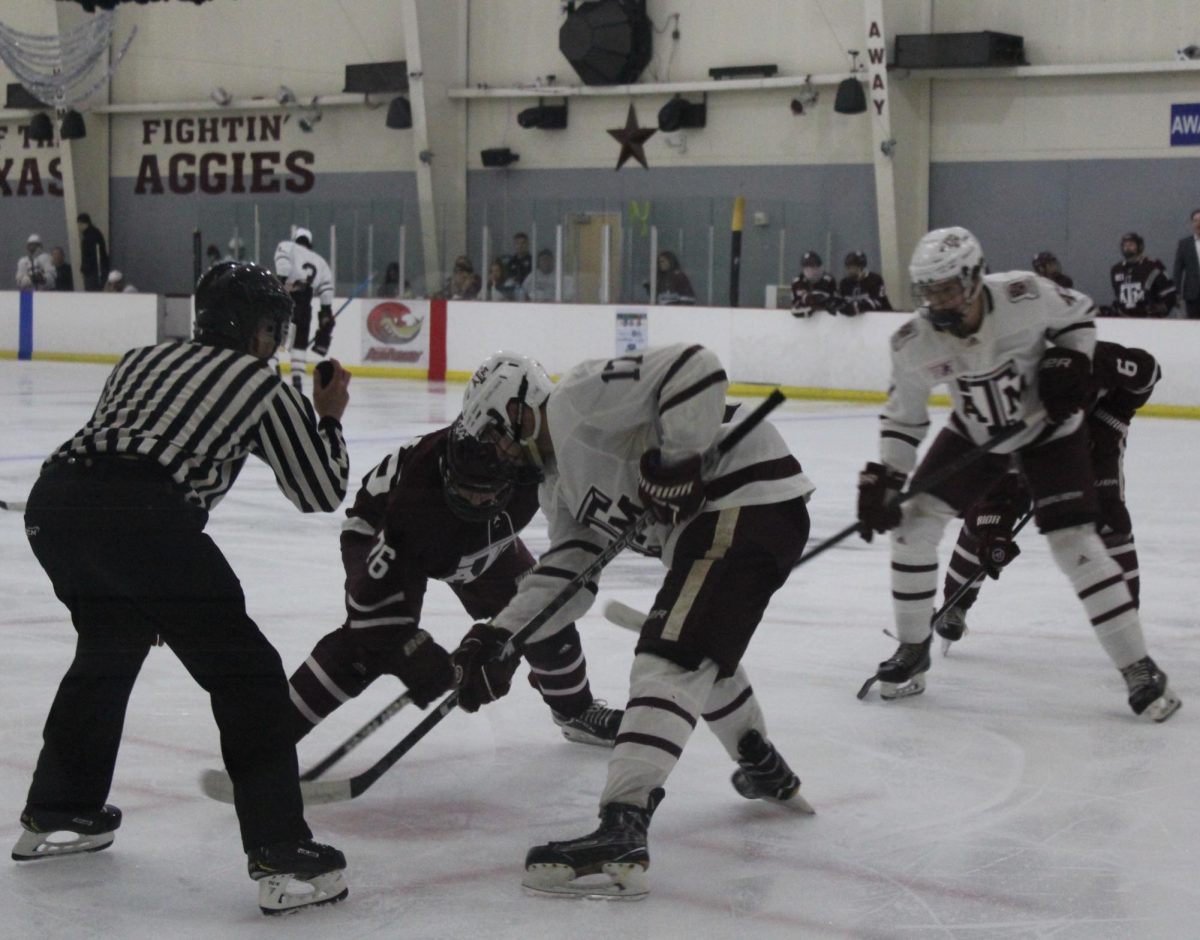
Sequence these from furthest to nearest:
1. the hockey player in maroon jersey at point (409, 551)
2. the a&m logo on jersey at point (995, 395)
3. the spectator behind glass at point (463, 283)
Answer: the spectator behind glass at point (463, 283) < the a&m logo on jersey at point (995, 395) < the hockey player in maroon jersey at point (409, 551)

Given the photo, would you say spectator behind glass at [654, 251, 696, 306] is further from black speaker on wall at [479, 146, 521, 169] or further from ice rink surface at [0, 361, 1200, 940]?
ice rink surface at [0, 361, 1200, 940]

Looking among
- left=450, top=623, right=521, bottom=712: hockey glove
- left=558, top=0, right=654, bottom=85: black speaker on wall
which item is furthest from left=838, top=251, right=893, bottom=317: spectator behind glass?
left=450, top=623, right=521, bottom=712: hockey glove

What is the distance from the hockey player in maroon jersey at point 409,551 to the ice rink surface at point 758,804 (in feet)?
0.73

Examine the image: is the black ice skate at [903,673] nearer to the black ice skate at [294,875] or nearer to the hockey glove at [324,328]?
the black ice skate at [294,875]

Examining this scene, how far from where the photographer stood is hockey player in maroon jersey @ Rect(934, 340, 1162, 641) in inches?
156

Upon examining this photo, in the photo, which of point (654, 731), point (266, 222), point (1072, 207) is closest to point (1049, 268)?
point (1072, 207)

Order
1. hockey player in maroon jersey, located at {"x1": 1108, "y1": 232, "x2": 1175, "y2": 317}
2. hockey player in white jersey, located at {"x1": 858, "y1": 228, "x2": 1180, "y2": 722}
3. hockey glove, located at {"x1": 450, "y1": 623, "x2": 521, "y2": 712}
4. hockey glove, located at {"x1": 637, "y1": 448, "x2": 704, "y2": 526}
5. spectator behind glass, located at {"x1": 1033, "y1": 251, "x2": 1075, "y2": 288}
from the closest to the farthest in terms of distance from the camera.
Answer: hockey glove, located at {"x1": 637, "y1": 448, "x2": 704, "y2": 526}, hockey glove, located at {"x1": 450, "y1": 623, "x2": 521, "y2": 712}, hockey player in white jersey, located at {"x1": 858, "y1": 228, "x2": 1180, "y2": 722}, spectator behind glass, located at {"x1": 1033, "y1": 251, "x2": 1075, "y2": 288}, hockey player in maroon jersey, located at {"x1": 1108, "y1": 232, "x2": 1175, "y2": 317}

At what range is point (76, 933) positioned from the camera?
7.58 ft

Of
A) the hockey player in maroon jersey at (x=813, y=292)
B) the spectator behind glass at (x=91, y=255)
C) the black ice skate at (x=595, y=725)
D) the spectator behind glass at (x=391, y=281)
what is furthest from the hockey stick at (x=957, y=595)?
the spectator behind glass at (x=91, y=255)

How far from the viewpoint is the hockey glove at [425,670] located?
2900 millimetres

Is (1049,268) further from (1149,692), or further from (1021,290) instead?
(1149,692)

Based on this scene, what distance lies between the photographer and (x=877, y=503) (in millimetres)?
3479

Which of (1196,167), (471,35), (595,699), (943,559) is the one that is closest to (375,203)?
(471,35)

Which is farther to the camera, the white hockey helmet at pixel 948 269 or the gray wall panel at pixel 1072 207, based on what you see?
the gray wall panel at pixel 1072 207
